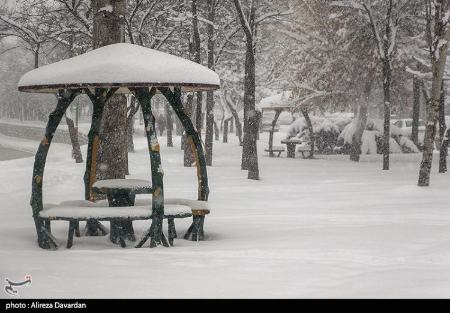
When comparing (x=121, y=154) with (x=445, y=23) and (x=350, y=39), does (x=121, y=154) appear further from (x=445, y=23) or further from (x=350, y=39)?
(x=350, y=39)

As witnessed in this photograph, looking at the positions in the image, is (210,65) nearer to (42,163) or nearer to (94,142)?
(94,142)

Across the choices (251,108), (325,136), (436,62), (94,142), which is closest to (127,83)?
(94,142)

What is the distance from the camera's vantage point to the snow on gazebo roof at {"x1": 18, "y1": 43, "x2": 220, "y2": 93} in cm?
670

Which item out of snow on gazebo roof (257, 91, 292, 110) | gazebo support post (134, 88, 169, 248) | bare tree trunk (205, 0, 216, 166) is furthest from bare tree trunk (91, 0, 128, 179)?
snow on gazebo roof (257, 91, 292, 110)

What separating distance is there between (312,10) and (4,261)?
20.8 meters

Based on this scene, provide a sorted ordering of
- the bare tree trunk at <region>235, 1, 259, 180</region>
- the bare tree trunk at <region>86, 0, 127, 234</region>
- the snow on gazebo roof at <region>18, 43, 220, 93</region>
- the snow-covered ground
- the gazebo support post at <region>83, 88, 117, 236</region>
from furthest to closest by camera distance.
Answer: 1. the bare tree trunk at <region>235, 1, 259, 180</region>
2. the bare tree trunk at <region>86, 0, 127, 234</region>
3. the gazebo support post at <region>83, 88, 117, 236</region>
4. the snow on gazebo roof at <region>18, 43, 220, 93</region>
5. the snow-covered ground

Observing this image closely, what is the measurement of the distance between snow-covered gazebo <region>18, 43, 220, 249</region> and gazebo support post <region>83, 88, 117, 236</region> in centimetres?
1

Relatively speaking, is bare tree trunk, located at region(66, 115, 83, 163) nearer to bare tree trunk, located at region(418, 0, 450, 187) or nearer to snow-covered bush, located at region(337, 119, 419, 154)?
snow-covered bush, located at region(337, 119, 419, 154)

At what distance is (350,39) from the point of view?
23.4 meters

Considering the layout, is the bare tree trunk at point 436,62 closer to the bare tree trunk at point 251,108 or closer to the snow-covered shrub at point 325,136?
the bare tree trunk at point 251,108

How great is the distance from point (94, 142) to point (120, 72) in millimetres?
1967

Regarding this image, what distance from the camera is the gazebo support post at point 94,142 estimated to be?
7855 mm

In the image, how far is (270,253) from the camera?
21.4 ft

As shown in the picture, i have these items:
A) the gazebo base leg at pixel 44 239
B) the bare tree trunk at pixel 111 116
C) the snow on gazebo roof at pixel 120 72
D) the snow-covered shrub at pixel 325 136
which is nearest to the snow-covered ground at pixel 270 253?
the gazebo base leg at pixel 44 239
